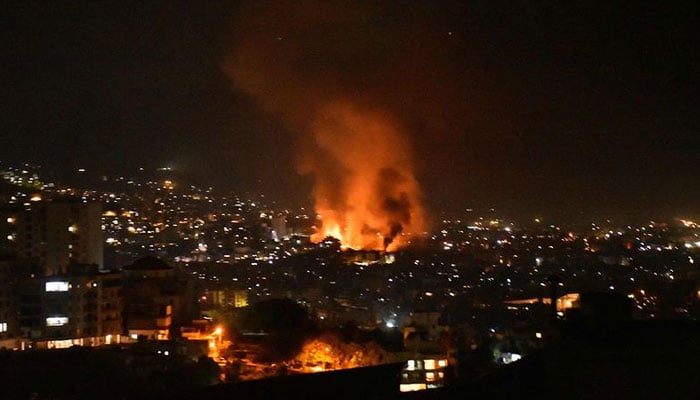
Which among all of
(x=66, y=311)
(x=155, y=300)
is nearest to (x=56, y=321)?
(x=66, y=311)

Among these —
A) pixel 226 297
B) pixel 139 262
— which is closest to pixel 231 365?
pixel 139 262

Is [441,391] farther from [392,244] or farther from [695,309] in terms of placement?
[392,244]

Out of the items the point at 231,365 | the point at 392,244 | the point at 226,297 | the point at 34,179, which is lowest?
the point at 231,365

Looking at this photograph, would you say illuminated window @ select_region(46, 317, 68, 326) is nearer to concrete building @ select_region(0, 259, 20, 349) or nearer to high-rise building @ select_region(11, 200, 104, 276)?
concrete building @ select_region(0, 259, 20, 349)

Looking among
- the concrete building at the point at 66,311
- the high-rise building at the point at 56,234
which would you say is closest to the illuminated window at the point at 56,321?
the concrete building at the point at 66,311

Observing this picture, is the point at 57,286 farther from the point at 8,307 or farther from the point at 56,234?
the point at 56,234

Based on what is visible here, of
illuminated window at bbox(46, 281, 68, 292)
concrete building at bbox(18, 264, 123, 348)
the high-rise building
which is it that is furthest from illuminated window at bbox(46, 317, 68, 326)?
the high-rise building
